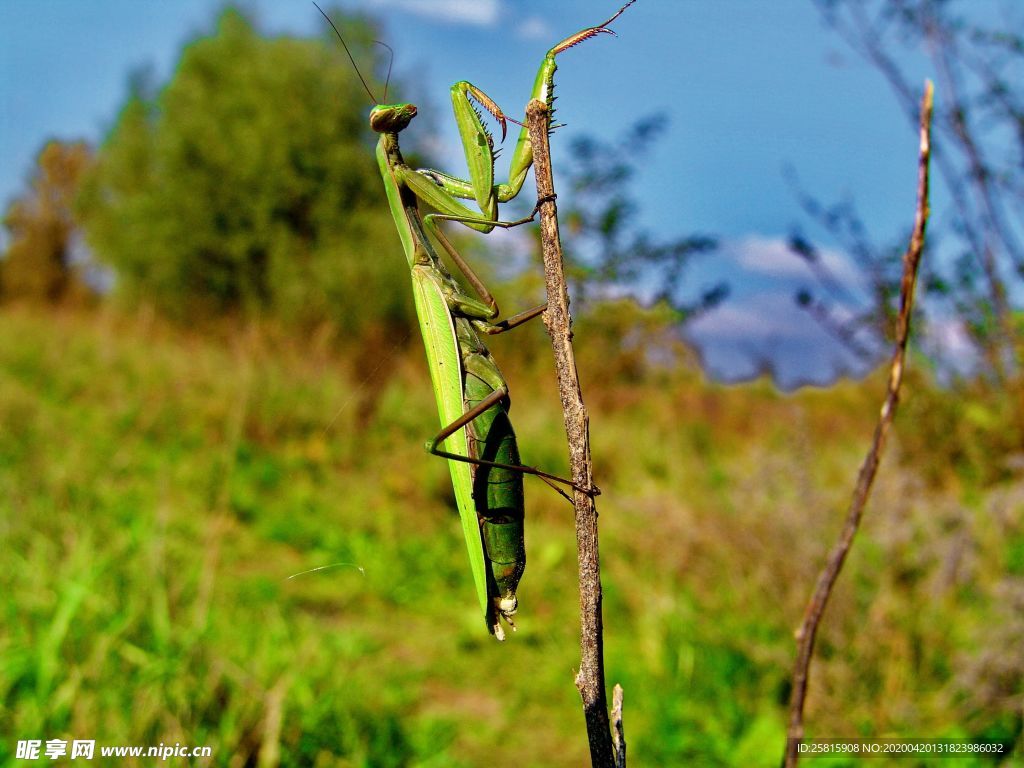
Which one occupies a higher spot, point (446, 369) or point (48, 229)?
point (48, 229)

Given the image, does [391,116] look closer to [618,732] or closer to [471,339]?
[471,339]

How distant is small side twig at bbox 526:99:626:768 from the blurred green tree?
108 ft

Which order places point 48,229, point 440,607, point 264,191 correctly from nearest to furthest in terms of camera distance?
point 440,607 < point 264,191 < point 48,229

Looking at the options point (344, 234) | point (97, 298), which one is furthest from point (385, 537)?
point (97, 298)

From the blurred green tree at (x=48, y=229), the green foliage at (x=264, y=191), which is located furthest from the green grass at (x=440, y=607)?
the blurred green tree at (x=48, y=229)

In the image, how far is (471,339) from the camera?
163 cm

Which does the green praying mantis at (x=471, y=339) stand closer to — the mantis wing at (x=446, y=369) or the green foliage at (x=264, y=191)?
the mantis wing at (x=446, y=369)

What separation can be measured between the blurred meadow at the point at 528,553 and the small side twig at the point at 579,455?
0.49 m

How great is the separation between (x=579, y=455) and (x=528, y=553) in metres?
5.42

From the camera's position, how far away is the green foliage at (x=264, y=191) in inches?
886

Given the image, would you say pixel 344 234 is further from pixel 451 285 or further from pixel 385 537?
pixel 451 285

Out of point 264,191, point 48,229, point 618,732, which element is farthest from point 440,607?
point 48,229

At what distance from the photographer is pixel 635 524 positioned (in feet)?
18.6

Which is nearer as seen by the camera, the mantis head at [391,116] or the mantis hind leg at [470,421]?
the mantis hind leg at [470,421]
